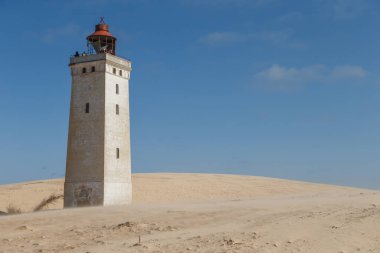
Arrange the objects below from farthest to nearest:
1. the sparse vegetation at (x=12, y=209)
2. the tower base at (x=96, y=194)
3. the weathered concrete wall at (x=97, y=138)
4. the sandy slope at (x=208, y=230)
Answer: the sparse vegetation at (x=12, y=209)
the weathered concrete wall at (x=97, y=138)
the tower base at (x=96, y=194)
the sandy slope at (x=208, y=230)

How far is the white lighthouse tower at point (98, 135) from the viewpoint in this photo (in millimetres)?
34250

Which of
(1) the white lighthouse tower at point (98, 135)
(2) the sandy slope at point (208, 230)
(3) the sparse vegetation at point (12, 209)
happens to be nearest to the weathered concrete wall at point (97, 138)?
(1) the white lighthouse tower at point (98, 135)

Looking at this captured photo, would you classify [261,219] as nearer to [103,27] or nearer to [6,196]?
[103,27]

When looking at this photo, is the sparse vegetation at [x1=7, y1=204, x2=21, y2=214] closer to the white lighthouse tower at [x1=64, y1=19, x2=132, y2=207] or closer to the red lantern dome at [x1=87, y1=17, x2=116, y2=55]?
the white lighthouse tower at [x1=64, y1=19, x2=132, y2=207]

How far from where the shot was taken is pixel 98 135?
113ft

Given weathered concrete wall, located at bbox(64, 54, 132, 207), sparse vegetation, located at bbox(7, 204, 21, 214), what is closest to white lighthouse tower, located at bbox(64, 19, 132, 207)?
weathered concrete wall, located at bbox(64, 54, 132, 207)

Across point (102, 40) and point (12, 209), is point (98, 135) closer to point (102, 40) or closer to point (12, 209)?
point (102, 40)

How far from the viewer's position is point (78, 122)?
35562 millimetres

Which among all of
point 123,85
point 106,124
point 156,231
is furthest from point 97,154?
point 156,231

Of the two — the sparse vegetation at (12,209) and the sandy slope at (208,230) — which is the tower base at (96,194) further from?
the sparse vegetation at (12,209)

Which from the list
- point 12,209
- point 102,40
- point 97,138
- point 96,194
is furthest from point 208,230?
point 12,209

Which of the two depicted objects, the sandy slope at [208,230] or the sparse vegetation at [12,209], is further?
the sparse vegetation at [12,209]

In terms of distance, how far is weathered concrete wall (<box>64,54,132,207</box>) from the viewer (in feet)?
112

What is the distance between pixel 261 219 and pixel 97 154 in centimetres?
1674
